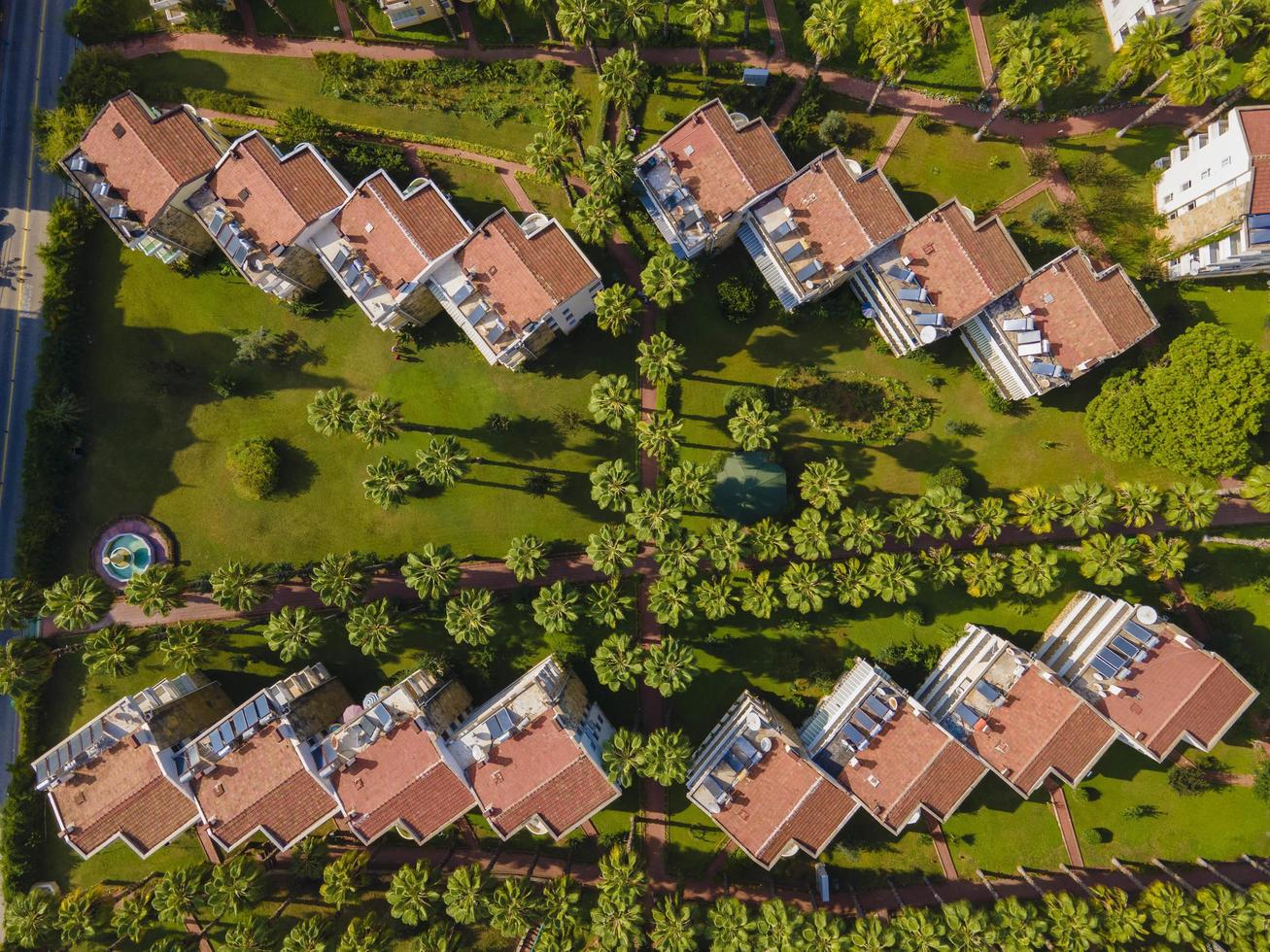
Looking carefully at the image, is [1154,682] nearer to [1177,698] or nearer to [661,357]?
[1177,698]

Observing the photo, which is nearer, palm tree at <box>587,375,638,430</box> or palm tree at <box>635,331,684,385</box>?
palm tree at <box>587,375,638,430</box>

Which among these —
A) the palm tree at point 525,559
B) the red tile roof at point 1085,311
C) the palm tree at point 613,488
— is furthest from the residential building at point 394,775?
the red tile roof at point 1085,311

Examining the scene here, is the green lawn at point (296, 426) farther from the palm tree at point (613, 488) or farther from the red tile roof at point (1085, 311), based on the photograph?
the red tile roof at point (1085, 311)

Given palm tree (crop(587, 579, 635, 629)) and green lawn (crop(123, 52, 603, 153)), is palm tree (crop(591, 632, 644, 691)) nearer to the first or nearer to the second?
palm tree (crop(587, 579, 635, 629))

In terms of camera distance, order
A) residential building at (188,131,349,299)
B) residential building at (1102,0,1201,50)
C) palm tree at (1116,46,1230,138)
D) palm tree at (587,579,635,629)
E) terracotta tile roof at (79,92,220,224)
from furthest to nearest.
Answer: terracotta tile roof at (79,92,220,224) < residential building at (188,131,349,299) < residential building at (1102,0,1201,50) < palm tree at (587,579,635,629) < palm tree at (1116,46,1230,138)

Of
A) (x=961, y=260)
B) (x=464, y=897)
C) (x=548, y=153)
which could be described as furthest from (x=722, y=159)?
(x=464, y=897)

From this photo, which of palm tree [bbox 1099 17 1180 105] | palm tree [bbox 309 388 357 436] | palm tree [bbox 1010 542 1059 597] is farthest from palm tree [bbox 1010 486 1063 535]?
palm tree [bbox 309 388 357 436]
